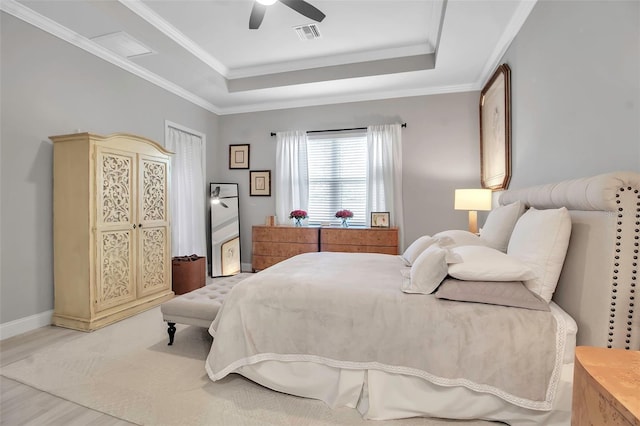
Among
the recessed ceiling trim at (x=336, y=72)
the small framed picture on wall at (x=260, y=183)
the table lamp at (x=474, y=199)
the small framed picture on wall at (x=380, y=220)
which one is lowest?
the small framed picture on wall at (x=380, y=220)

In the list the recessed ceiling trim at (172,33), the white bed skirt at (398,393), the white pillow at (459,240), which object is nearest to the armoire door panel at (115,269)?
the white bed skirt at (398,393)

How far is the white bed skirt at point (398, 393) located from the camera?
1472 millimetres

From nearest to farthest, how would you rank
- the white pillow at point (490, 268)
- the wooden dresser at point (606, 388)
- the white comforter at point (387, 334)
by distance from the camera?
the wooden dresser at point (606, 388) → the white comforter at point (387, 334) → the white pillow at point (490, 268)

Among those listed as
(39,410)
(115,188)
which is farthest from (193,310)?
(115,188)

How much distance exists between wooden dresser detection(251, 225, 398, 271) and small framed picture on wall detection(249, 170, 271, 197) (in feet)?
2.39

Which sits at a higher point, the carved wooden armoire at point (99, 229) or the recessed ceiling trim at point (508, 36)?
the recessed ceiling trim at point (508, 36)

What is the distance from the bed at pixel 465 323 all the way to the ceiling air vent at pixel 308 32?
107 inches

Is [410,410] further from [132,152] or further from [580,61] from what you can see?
[132,152]

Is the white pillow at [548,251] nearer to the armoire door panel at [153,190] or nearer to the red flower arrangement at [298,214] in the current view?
the red flower arrangement at [298,214]

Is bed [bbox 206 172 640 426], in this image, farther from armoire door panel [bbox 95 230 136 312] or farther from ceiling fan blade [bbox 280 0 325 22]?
ceiling fan blade [bbox 280 0 325 22]

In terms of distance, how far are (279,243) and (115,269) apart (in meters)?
2.14

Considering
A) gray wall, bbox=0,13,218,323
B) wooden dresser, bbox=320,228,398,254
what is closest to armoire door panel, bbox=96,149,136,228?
gray wall, bbox=0,13,218,323

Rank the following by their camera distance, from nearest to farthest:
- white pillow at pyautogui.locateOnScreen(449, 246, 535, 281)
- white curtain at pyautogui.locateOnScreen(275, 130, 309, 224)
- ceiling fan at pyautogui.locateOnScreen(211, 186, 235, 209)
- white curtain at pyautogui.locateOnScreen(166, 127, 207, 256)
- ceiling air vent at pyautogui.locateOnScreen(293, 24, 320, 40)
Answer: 1. white pillow at pyautogui.locateOnScreen(449, 246, 535, 281)
2. ceiling air vent at pyautogui.locateOnScreen(293, 24, 320, 40)
3. white curtain at pyautogui.locateOnScreen(166, 127, 207, 256)
4. white curtain at pyautogui.locateOnScreen(275, 130, 309, 224)
5. ceiling fan at pyautogui.locateOnScreen(211, 186, 235, 209)

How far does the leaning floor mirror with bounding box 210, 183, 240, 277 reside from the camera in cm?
499
